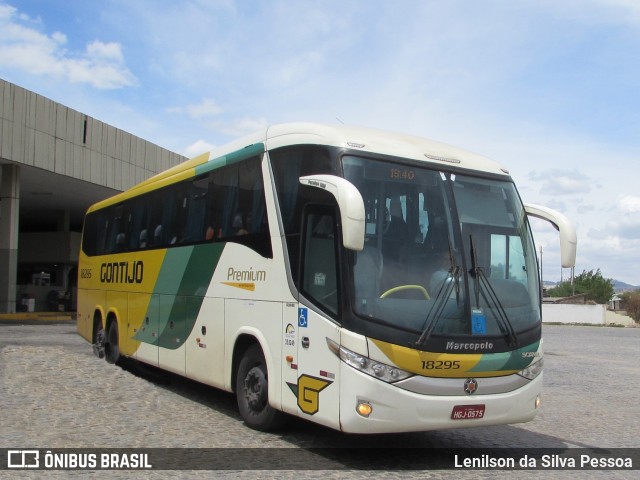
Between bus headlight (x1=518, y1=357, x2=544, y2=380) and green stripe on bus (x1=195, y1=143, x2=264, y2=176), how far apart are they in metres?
3.84

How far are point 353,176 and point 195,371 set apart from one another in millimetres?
4177

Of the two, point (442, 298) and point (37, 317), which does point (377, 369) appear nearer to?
point (442, 298)

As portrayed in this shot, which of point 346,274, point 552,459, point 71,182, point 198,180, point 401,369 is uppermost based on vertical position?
point 71,182

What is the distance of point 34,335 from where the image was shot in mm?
22812

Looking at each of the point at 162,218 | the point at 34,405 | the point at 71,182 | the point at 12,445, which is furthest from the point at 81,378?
the point at 71,182

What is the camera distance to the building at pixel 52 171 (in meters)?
29.0

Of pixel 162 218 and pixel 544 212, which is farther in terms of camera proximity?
pixel 162 218

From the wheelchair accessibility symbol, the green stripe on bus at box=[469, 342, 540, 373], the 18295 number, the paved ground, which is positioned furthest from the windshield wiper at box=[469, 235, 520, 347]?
the wheelchair accessibility symbol

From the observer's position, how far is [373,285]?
265 inches

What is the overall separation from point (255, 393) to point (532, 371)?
3043mm

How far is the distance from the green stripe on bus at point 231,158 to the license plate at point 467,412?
3.75 meters

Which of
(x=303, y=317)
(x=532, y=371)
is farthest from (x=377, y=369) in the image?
(x=532, y=371)

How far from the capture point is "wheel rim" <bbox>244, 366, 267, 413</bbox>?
8.05 meters

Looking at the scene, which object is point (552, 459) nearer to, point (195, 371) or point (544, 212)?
point (544, 212)
